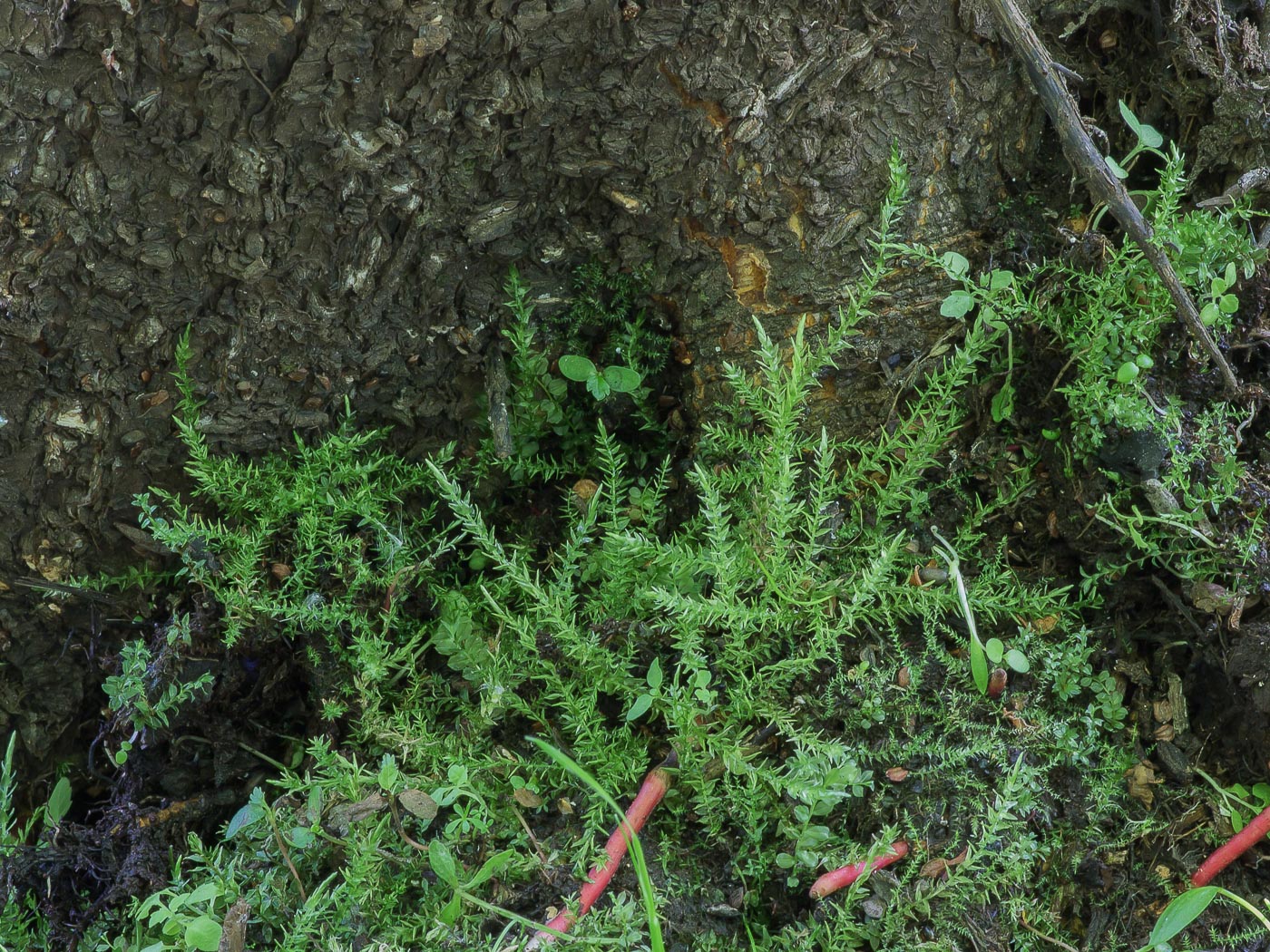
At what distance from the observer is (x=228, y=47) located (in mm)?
1546

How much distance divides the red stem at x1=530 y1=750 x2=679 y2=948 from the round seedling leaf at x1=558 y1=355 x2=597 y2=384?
75cm

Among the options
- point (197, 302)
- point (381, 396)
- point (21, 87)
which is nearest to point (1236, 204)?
point (381, 396)

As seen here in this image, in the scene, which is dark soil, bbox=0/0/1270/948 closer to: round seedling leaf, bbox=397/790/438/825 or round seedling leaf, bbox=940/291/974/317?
round seedling leaf, bbox=940/291/974/317

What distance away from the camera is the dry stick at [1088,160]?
66.4 inches

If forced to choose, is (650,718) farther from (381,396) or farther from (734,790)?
(381,396)

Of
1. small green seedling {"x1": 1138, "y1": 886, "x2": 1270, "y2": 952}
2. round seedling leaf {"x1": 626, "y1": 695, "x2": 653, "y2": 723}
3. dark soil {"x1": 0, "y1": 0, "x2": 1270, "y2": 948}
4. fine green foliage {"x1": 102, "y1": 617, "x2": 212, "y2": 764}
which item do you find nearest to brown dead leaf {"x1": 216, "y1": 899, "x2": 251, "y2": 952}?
dark soil {"x1": 0, "y1": 0, "x2": 1270, "y2": 948}

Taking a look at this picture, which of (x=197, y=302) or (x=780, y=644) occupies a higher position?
(x=197, y=302)

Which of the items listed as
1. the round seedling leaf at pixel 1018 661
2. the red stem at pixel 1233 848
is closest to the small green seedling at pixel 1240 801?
the red stem at pixel 1233 848

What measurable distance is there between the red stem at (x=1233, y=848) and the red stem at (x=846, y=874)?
1.69 ft

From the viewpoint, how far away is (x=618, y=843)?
5.18 ft

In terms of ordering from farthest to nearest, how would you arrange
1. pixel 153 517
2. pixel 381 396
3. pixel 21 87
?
pixel 381 396 < pixel 153 517 < pixel 21 87

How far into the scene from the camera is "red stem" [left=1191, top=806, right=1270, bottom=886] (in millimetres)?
1627

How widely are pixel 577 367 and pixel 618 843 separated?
0.90 metres

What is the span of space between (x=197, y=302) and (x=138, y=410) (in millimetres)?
249
